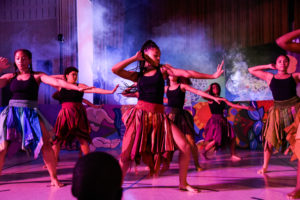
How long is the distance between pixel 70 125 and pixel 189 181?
182cm

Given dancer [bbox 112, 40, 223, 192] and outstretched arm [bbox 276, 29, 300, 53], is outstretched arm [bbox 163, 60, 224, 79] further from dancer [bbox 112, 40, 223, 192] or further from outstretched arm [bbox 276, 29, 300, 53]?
outstretched arm [bbox 276, 29, 300, 53]

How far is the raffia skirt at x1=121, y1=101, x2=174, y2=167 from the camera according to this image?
2.63 metres

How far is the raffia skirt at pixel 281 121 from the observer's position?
3485 mm

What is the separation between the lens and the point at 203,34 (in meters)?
10.3

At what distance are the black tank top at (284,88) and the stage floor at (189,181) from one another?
0.99m

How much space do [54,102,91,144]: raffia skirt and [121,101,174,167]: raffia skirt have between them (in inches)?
60.8

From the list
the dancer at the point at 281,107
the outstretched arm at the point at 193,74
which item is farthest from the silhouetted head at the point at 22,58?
the dancer at the point at 281,107

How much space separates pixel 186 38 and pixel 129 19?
88.7 inches

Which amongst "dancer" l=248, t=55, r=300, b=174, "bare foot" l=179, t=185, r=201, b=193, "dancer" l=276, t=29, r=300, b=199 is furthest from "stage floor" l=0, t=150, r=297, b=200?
"dancer" l=248, t=55, r=300, b=174

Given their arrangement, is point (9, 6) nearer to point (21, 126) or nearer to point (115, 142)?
point (115, 142)

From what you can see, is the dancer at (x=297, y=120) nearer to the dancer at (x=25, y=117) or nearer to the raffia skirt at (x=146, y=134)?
the raffia skirt at (x=146, y=134)

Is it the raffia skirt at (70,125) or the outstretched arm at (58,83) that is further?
the raffia skirt at (70,125)

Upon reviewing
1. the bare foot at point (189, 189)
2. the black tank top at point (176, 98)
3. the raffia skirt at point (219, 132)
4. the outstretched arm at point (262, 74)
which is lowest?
the bare foot at point (189, 189)

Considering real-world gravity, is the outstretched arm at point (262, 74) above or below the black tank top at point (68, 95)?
above
